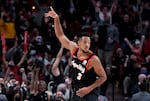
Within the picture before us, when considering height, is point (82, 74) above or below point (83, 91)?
above

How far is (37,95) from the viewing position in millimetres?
10422

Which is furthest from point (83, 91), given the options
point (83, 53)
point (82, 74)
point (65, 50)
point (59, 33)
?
point (65, 50)

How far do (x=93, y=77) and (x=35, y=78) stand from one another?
444cm

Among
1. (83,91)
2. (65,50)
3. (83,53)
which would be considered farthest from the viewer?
(65,50)

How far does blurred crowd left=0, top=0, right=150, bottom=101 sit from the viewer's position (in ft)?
36.5

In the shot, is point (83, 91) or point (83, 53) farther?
point (83, 53)

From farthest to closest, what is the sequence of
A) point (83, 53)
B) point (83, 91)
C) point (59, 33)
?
point (59, 33)
point (83, 53)
point (83, 91)

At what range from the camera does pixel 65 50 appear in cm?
1444

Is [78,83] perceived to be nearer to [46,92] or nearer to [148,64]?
[46,92]

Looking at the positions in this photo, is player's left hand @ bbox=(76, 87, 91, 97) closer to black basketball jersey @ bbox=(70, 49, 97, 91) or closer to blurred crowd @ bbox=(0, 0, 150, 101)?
black basketball jersey @ bbox=(70, 49, 97, 91)

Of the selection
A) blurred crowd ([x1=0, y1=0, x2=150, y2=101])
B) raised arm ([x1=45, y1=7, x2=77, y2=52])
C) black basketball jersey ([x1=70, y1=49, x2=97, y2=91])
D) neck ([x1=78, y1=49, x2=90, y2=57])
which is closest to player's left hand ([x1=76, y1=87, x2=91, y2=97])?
black basketball jersey ([x1=70, y1=49, x2=97, y2=91])

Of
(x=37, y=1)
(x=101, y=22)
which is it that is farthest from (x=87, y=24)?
(x=37, y=1)

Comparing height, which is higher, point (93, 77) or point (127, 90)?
point (93, 77)

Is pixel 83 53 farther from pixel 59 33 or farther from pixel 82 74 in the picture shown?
pixel 59 33
